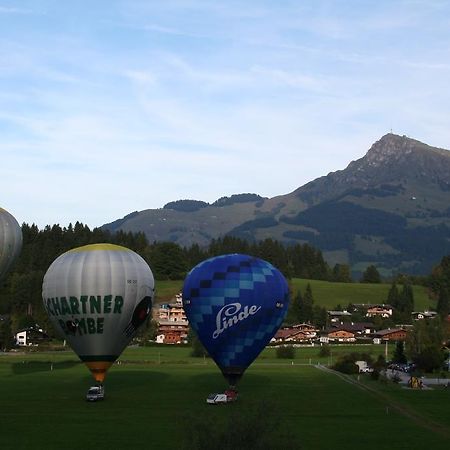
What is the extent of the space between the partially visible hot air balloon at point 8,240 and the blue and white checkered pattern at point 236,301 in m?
24.0

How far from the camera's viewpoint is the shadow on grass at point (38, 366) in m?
108

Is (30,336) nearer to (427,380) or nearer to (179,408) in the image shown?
(427,380)

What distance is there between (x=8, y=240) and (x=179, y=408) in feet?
102

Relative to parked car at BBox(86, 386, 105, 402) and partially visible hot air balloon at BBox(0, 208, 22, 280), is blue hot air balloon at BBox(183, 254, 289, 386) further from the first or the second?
partially visible hot air balloon at BBox(0, 208, 22, 280)

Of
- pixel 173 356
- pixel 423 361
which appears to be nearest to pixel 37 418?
pixel 423 361

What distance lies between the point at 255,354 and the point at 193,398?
6.27 meters

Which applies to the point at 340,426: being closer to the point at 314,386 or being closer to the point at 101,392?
the point at 101,392

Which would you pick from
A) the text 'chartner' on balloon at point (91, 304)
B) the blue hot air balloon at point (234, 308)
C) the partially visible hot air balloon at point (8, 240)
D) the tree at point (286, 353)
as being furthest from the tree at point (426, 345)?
the text 'chartner' on balloon at point (91, 304)

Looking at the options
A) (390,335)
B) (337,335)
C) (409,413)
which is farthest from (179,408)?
(337,335)

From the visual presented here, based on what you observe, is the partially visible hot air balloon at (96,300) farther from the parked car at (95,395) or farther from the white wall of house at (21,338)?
the white wall of house at (21,338)

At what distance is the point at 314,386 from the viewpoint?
291ft

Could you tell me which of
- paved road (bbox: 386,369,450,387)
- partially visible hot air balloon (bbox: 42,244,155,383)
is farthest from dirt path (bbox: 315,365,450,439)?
partially visible hot air balloon (bbox: 42,244,155,383)

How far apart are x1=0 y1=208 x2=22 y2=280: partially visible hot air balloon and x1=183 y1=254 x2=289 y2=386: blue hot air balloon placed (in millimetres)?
24206

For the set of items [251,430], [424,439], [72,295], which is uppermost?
[72,295]
